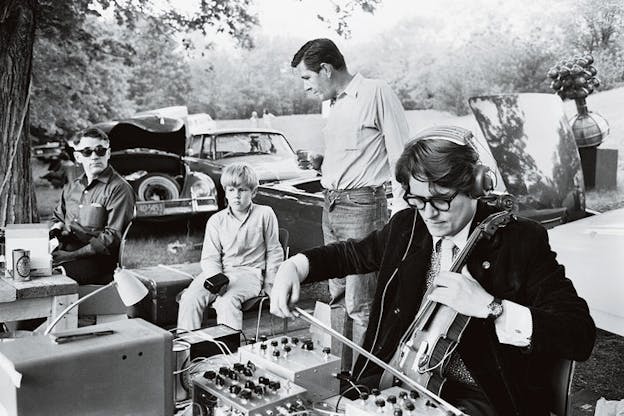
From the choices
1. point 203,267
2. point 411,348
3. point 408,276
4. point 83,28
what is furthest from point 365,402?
point 83,28

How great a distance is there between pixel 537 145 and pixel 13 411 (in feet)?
12.4

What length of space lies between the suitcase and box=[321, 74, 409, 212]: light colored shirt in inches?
55.6

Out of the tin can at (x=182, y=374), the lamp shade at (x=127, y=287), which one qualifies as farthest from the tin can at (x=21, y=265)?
the tin can at (x=182, y=374)

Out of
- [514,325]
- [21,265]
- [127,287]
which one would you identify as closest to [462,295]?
[514,325]

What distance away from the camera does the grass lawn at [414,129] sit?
4012mm

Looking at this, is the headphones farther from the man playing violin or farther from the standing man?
the standing man

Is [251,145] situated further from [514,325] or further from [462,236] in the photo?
[514,325]

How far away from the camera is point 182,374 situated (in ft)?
6.29

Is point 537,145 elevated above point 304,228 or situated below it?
above

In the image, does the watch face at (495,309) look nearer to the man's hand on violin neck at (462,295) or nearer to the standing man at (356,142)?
the man's hand on violin neck at (462,295)

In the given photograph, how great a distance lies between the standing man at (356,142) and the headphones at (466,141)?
1.67 meters

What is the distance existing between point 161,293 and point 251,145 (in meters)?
1.24

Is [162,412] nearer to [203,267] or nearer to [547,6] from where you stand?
[203,267]

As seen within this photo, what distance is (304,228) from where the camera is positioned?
15.9 feet
